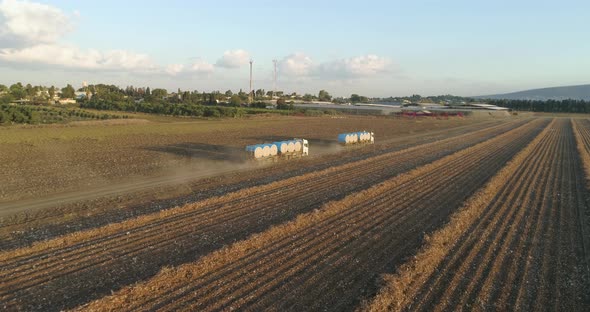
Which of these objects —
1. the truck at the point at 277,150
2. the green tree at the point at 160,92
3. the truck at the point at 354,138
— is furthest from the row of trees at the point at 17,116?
the green tree at the point at 160,92

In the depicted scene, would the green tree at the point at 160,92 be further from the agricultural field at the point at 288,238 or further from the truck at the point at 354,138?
the agricultural field at the point at 288,238

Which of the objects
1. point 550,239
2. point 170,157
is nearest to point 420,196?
point 550,239

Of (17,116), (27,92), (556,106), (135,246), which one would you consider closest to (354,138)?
(135,246)

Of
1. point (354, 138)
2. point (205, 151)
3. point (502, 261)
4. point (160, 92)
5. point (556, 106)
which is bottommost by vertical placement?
point (502, 261)

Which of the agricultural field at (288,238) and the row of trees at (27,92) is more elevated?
the row of trees at (27,92)

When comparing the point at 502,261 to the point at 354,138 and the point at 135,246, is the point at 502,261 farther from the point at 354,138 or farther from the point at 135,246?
the point at 354,138

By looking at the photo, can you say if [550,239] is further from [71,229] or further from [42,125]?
[42,125]
